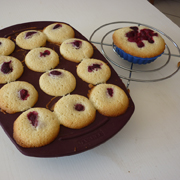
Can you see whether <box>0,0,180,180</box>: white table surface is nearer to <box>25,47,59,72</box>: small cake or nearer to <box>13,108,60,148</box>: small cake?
<box>13,108,60,148</box>: small cake

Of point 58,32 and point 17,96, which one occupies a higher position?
point 58,32

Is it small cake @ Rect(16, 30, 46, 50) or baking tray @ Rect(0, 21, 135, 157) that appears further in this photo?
small cake @ Rect(16, 30, 46, 50)

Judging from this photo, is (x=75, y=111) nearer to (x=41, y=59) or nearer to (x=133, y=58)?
(x=41, y=59)

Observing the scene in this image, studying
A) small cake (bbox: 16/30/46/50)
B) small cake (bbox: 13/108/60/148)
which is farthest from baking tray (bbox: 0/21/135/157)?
small cake (bbox: 16/30/46/50)

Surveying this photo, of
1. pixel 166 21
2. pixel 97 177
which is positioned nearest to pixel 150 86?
pixel 97 177

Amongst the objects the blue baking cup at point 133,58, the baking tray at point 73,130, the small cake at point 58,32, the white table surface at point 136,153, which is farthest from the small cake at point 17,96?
the blue baking cup at point 133,58

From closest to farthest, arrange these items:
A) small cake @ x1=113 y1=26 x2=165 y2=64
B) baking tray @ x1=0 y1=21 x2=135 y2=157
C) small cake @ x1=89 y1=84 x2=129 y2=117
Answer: baking tray @ x1=0 y1=21 x2=135 y2=157
small cake @ x1=89 y1=84 x2=129 y2=117
small cake @ x1=113 y1=26 x2=165 y2=64

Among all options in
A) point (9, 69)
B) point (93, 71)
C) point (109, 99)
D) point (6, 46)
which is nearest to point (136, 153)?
point (109, 99)
